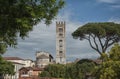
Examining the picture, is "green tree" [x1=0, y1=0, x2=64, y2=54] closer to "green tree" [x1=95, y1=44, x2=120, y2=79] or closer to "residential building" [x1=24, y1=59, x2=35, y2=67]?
"green tree" [x1=95, y1=44, x2=120, y2=79]

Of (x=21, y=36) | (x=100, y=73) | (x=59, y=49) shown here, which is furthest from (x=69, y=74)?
(x=59, y=49)

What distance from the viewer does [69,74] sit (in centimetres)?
6788

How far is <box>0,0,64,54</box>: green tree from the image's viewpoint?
11180mm

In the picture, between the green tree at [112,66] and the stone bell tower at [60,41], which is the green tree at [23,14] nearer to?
the green tree at [112,66]

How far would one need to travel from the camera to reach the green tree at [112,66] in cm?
3077

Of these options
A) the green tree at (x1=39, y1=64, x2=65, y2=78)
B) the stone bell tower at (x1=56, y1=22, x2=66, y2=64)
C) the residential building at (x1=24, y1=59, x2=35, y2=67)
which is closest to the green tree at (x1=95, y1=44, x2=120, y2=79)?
the green tree at (x1=39, y1=64, x2=65, y2=78)

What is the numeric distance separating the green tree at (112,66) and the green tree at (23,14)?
19224mm

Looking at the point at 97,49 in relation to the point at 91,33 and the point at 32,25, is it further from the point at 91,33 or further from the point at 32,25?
the point at 32,25

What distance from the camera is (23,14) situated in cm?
1149

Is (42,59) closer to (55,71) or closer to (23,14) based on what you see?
(55,71)

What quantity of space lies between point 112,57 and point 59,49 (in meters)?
122

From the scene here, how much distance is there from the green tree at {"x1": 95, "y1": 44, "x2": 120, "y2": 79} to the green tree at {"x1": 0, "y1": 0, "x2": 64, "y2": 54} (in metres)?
19.2

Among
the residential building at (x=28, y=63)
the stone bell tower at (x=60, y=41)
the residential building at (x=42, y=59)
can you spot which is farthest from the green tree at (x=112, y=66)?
the stone bell tower at (x=60, y=41)

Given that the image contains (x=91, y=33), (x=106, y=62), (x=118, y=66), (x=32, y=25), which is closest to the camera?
(x=32, y=25)
